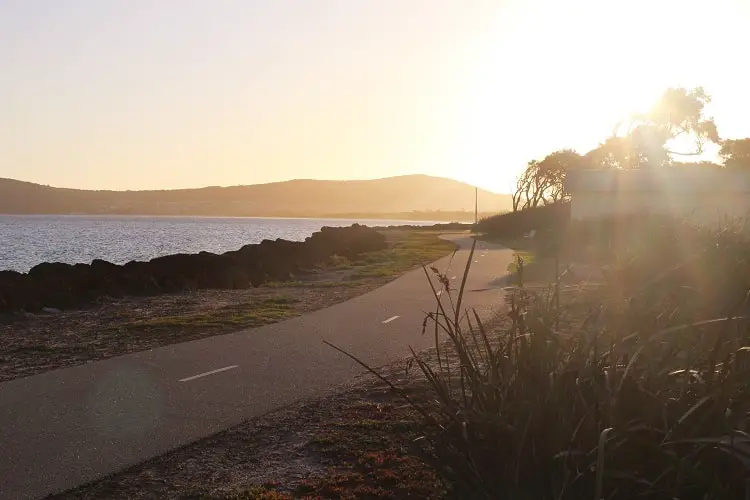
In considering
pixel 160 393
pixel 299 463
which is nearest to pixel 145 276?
pixel 160 393

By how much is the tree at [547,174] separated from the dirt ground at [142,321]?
164 feet

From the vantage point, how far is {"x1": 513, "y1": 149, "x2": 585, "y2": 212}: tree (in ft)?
244

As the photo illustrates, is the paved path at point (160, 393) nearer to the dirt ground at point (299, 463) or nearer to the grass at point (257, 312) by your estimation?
the dirt ground at point (299, 463)

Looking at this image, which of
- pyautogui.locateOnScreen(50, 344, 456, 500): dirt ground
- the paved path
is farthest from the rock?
pyautogui.locateOnScreen(50, 344, 456, 500): dirt ground

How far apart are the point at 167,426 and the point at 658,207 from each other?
33.7 metres

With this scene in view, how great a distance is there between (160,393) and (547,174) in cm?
7147

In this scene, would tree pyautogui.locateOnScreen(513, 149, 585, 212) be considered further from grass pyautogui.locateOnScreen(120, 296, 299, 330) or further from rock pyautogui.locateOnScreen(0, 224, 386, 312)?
grass pyautogui.locateOnScreen(120, 296, 299, 330)

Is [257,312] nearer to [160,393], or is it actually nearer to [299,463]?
[160,393]

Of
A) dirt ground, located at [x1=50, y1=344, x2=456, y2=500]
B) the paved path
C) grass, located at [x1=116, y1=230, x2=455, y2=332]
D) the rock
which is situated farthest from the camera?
the rock

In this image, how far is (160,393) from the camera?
934 cm

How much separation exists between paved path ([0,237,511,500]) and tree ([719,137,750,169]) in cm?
7418

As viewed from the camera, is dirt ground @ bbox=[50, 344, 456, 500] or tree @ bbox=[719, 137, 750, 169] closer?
dirt ground @ bbox=[50, 344, 456, 500]

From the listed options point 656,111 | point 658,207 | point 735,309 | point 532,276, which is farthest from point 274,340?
point 656,111

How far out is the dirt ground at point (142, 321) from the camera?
12508 mm
